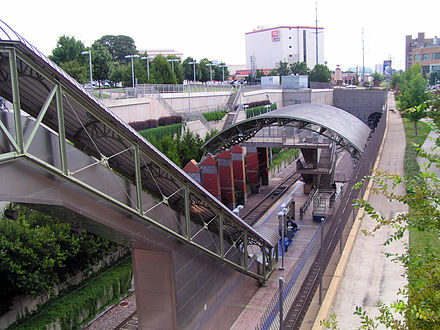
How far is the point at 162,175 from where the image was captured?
10.4 m

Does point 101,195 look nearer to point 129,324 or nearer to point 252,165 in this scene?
point 129,324

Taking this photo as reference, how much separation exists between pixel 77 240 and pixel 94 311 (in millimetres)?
2649

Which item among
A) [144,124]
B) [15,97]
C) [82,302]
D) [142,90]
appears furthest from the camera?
[142,90]

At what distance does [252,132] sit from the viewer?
3056cm

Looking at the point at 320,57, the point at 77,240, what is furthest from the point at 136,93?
the point at 320,57

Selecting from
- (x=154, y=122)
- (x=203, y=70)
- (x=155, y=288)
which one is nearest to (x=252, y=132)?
(x=154, y=122)

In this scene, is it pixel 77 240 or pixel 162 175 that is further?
pixel 77 240

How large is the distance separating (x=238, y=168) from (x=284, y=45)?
126m

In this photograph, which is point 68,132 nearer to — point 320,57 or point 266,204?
point 266,204

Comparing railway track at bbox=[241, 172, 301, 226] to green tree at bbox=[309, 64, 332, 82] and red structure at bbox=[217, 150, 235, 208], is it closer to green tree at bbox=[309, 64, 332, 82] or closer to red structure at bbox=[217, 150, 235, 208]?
red structure at bbox=[217, 150, 235, 208]

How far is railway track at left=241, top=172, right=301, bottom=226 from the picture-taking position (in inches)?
1054

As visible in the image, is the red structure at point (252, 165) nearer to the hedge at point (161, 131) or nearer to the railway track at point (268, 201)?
the railway track at point (268, 201)

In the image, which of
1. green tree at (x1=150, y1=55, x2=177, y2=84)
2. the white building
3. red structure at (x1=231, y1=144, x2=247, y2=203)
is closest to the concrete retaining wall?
green tree at (x1=150, y1=55, x2=177, y2=84)

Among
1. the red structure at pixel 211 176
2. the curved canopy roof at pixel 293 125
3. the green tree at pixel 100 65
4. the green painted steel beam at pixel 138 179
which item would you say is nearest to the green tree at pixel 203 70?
the green tree at pixel 100 65
